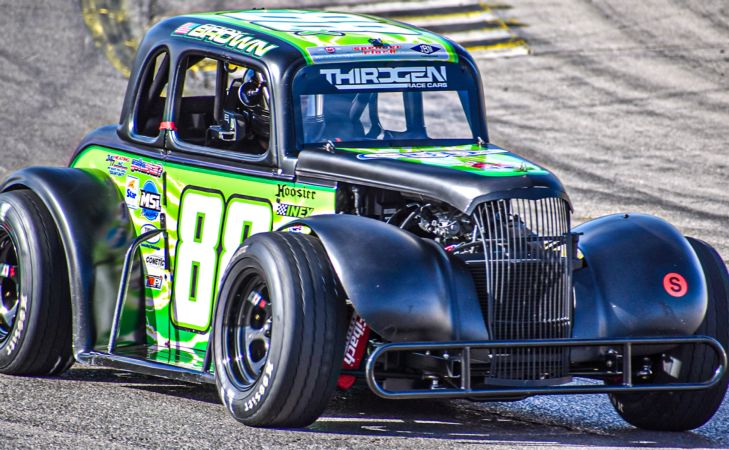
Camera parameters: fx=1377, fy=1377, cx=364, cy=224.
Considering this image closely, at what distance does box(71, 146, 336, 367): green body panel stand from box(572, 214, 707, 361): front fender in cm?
132

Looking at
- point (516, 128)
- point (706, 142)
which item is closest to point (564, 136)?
point (516, 128)

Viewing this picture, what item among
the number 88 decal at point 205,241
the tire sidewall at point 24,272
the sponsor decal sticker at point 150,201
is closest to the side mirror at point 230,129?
the number 88 decal at point 205,241

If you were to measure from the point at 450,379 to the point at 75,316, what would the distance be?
2.34 meters

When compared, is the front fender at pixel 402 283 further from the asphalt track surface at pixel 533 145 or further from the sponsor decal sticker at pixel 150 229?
the sponsor decal sticker at pixel 150 229

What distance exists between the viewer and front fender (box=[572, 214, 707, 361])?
6.36 metres

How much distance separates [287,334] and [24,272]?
222 centimetres

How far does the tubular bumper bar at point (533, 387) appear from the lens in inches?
231

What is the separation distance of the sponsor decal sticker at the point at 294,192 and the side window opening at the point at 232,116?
0.46 meters

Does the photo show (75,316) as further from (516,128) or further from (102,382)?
(516,128)

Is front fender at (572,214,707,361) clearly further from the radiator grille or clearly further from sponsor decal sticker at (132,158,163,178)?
sponsor decal sticker at (132,158,163,178)

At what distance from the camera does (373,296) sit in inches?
234

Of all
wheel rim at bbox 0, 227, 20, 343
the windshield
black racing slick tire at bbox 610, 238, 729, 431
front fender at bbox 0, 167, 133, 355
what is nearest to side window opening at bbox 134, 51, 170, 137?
front fender at bbox 0, 167, 133, 355

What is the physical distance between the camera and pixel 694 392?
661 cm

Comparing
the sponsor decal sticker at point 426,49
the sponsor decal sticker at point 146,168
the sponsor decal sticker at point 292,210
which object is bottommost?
the sponsor decal sticker at point 292,210
